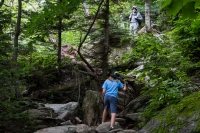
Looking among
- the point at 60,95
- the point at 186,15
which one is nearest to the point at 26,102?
the point at 60,95

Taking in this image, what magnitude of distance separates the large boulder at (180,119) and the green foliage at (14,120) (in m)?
3.58

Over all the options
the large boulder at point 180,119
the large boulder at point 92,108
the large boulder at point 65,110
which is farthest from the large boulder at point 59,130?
the large boulder at point 180,119

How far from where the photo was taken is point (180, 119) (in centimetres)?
437

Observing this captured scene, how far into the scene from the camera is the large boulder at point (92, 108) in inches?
393

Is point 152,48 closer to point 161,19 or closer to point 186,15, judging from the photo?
point 186,15

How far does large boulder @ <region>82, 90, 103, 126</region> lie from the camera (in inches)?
393

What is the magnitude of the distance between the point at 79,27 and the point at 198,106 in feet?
26.9

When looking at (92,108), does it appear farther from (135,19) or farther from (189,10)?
(189,10)

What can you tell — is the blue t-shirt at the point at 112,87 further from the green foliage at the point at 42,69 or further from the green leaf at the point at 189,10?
the green leaf at the point at 189,10

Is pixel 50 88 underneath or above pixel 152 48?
underneath

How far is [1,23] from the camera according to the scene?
7816 mm

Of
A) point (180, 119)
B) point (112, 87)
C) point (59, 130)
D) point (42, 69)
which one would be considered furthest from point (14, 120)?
point (42, 69)

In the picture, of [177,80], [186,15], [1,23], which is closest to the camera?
[186,15]

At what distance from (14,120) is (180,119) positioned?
4676 millimetres
